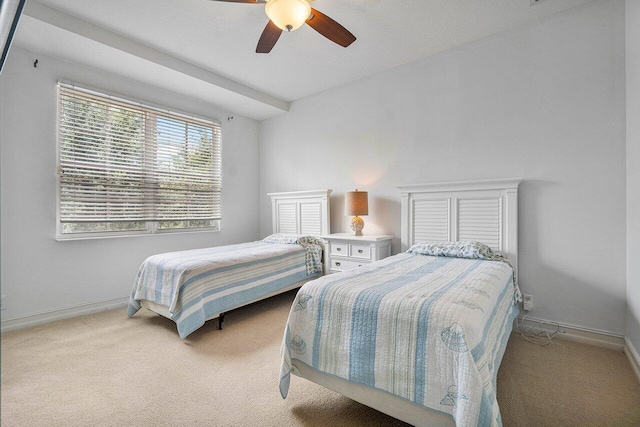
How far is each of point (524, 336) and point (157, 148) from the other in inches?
165

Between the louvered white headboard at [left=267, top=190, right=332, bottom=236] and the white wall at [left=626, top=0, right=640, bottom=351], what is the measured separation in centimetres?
276

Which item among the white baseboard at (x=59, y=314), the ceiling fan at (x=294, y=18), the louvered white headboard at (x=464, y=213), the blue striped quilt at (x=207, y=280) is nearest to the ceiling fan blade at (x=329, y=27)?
the ceiling fan at (x=294, y=18)

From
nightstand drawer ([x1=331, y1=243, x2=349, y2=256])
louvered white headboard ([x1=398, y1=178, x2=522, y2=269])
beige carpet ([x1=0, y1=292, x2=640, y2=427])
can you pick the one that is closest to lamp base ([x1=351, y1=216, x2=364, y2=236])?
nightstand drawer ([x1=331, y1=243, x2=349, y2=256])

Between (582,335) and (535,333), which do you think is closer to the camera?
(582,335)

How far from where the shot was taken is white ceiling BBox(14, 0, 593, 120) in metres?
2.65

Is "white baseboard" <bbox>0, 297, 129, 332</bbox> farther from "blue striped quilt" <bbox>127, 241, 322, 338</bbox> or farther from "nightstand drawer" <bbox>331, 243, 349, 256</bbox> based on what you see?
"nightstand drawer" <bbox>331, 243, 349, 256</bbox>

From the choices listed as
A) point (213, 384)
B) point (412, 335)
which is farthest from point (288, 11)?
point (213, 384)

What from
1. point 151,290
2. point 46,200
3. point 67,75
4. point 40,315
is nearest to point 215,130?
point 67,75

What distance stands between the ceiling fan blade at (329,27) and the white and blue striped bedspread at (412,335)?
1.72 m

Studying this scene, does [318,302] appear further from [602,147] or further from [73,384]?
[602,147]

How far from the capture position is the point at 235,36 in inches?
120

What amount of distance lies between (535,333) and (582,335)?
12.6 inches

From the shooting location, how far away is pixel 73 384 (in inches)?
83.0

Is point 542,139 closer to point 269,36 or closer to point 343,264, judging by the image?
point 343,264
